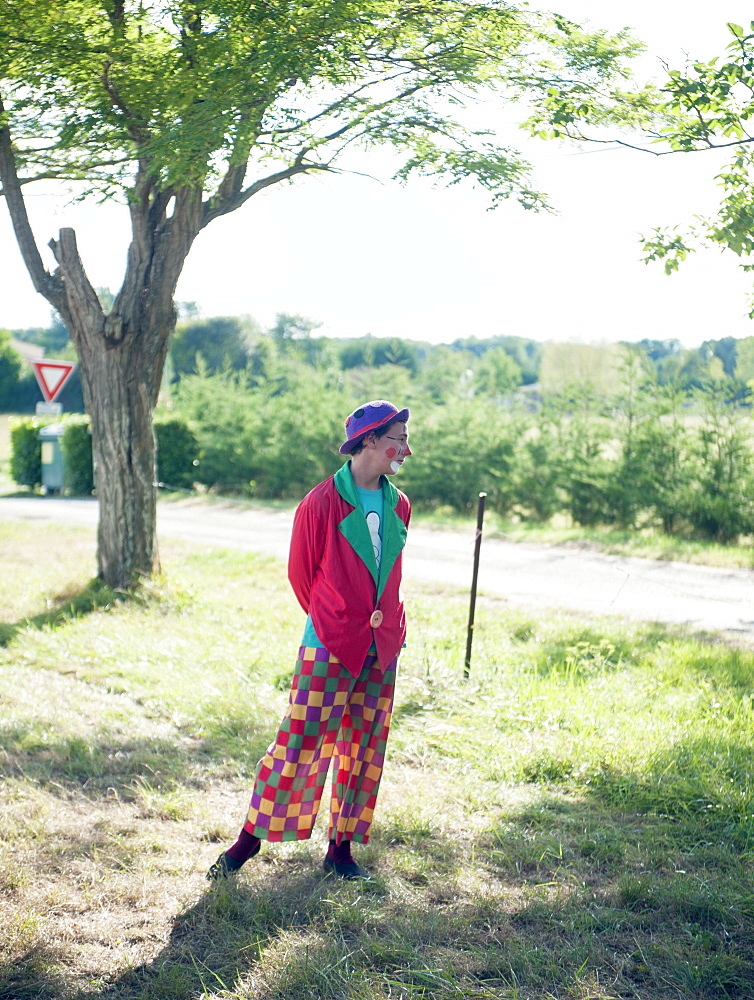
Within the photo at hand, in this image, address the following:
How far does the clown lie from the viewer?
11.2 ft

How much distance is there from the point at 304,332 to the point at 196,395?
46429 mm

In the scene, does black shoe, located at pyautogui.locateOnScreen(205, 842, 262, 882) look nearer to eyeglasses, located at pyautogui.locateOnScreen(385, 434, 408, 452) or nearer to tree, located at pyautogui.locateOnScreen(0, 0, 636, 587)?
eyeglasses, located at pyautogui.locateOnScreen(385, 434, 408, 452)

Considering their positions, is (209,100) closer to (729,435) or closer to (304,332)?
(729,435)

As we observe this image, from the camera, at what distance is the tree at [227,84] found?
518 centimetres

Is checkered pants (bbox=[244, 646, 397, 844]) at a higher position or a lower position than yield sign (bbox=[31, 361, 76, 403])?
lower

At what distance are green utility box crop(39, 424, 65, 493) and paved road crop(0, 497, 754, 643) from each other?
16.8ft

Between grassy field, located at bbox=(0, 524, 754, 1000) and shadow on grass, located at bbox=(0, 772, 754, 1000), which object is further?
grassy field, located at bbox=(0, 524, 754, 1000)

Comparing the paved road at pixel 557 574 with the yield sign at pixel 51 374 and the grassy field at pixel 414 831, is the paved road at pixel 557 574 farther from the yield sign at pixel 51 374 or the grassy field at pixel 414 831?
the yield sign at pixel 51 374

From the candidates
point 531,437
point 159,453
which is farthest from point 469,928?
point 159,453

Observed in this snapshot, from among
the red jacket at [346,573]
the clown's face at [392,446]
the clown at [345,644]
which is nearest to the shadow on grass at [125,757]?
the clown at [345,644]

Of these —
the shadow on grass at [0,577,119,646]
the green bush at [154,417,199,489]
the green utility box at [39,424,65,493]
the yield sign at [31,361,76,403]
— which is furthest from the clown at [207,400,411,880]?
the green utility box at [39,424,65,493]

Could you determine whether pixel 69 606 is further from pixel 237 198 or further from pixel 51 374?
pixel 51 374

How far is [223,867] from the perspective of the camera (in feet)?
12.0

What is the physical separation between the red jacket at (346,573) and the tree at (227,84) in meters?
2.80
